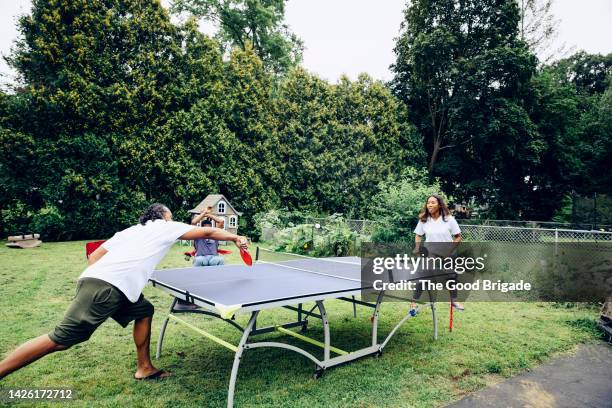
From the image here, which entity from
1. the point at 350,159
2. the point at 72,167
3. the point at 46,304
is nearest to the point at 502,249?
the point at 46,304

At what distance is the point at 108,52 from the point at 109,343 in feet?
45.6

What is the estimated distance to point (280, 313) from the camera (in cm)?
620

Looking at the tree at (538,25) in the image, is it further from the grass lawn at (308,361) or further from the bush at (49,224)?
the bush at (49,224)

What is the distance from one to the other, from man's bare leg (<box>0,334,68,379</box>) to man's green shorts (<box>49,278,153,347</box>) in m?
0.05

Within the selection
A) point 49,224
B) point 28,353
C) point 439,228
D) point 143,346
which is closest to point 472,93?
point 439,228

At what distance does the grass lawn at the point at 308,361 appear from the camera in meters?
3.45

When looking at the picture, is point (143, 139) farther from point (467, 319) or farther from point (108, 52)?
point (467, 319)

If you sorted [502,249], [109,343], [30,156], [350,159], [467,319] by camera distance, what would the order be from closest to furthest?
[109,343]
[467,319]
[502,249]
[30,156]
[350,159]

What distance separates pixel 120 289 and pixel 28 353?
2.50ft

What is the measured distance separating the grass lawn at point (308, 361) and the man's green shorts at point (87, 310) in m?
0.64

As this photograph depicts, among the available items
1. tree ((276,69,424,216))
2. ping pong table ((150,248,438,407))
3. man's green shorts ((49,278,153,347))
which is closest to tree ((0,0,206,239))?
tree ((276,69,424,216))

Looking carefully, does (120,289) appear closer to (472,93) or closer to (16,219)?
(16,219)

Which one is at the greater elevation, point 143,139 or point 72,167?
point 143,139

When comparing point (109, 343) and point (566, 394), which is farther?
point (109, 343)
